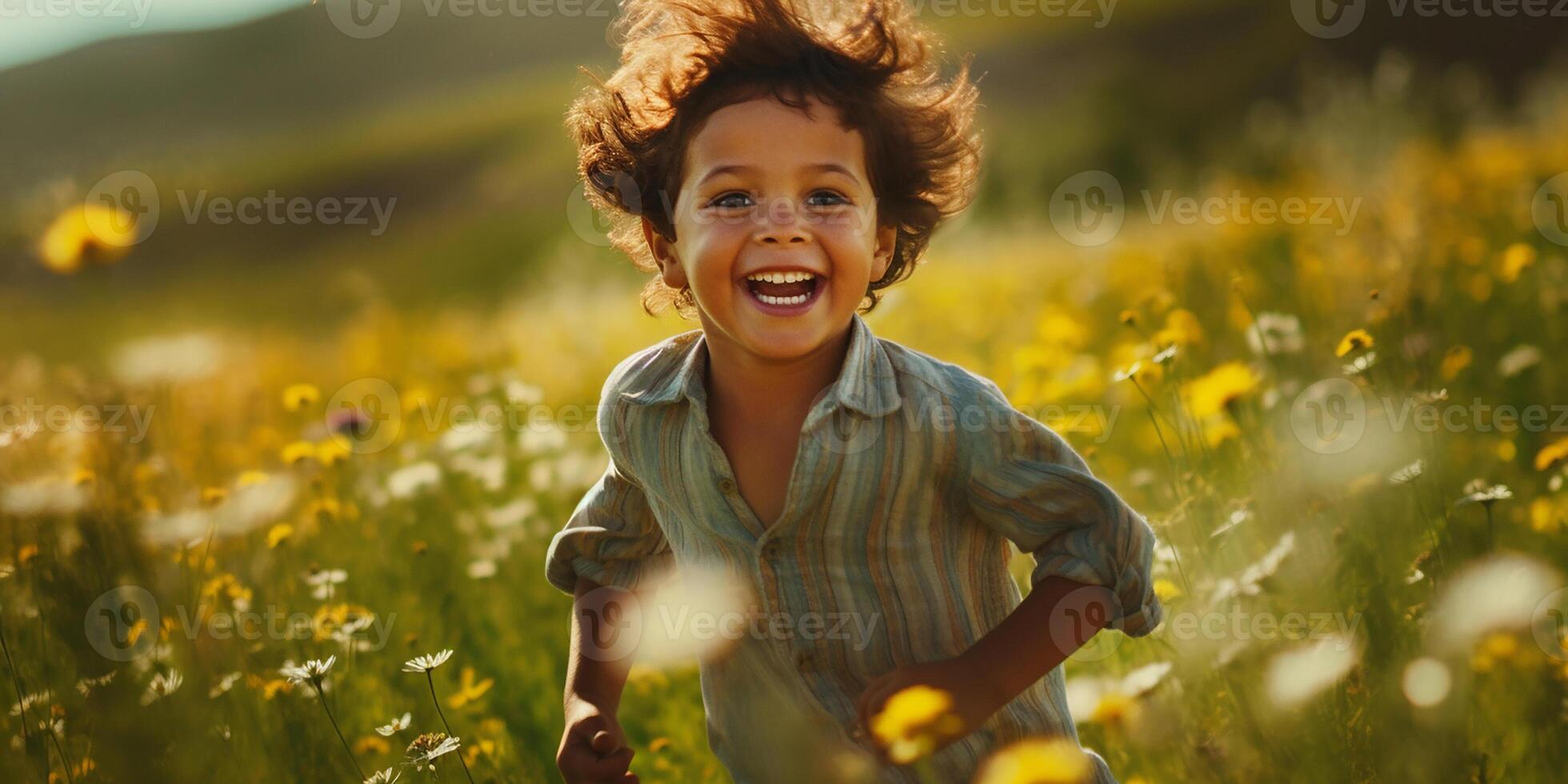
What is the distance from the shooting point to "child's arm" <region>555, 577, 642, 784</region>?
1843 mm

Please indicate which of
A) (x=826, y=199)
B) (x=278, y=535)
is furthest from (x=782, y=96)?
(x=278, y=535)

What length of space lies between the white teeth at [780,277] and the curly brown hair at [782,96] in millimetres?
230

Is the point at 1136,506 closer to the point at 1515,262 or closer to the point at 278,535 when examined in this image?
the point at 1515,262

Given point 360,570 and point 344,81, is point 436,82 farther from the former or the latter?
point 360,570

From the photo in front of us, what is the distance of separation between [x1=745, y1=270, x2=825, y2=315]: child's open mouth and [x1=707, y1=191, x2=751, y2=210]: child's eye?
106 millimetres

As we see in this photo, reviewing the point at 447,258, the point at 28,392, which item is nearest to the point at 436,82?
the point at 447,258

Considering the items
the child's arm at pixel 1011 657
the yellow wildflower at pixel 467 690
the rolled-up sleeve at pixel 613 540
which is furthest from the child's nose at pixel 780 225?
the yellow wildflower at pixel 467 690

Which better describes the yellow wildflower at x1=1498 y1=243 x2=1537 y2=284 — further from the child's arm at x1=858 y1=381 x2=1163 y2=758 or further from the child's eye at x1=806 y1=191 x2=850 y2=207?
the child's eye at x1=806 y1=191 x2=850 y2=207

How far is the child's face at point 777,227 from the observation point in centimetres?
181

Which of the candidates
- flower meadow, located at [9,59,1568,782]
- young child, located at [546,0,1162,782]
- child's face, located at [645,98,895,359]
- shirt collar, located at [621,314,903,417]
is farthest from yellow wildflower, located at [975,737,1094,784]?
child's face, located at [645,98,895,359]

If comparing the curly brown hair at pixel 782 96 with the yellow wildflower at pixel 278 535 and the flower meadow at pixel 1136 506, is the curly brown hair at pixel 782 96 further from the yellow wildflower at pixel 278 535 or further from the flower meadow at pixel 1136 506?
the yellow wildflower at pixel 278 535

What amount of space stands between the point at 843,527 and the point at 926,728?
342 mm

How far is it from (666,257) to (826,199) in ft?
1.19

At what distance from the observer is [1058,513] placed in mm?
1760
